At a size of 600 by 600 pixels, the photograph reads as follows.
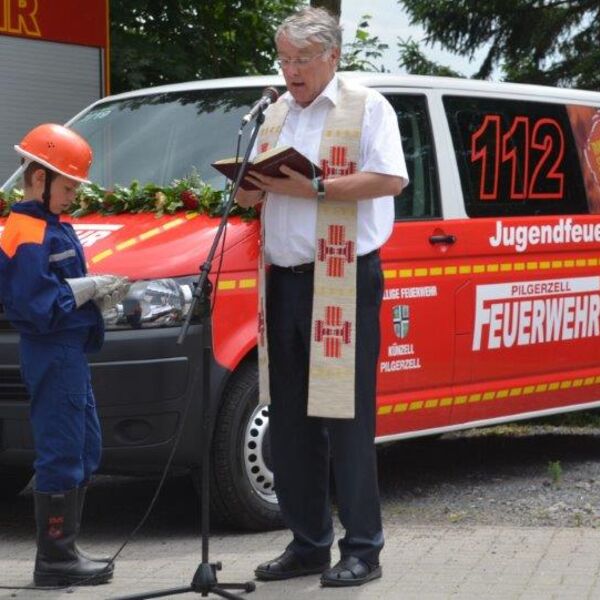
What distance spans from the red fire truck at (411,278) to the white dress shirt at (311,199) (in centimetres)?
86

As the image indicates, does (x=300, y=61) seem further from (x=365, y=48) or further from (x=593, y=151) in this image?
(x=365, y=48)

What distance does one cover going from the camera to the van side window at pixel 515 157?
7.84m

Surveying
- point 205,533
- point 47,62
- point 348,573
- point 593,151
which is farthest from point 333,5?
point 205,533

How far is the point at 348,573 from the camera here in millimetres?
5652

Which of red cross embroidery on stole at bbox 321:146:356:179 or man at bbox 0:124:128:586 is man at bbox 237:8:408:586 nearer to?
red cross embroidery on stole at bbox 321:146:356:179

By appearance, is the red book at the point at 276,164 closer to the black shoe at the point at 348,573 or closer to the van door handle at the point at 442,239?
the black shoe at the point at 348,573

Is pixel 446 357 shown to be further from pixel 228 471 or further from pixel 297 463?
pixel 297 463

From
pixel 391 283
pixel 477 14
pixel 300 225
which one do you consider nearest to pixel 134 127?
pixel 391 283

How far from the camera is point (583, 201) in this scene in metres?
8.41

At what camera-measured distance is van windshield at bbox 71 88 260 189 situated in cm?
730

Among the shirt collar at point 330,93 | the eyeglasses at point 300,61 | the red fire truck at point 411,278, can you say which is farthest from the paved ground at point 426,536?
the eyeglasses at point 300,61

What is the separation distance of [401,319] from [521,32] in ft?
46.6

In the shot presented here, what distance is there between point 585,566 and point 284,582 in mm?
1099

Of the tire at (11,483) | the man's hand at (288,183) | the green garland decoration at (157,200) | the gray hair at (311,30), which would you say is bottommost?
the tire at (11,483)
